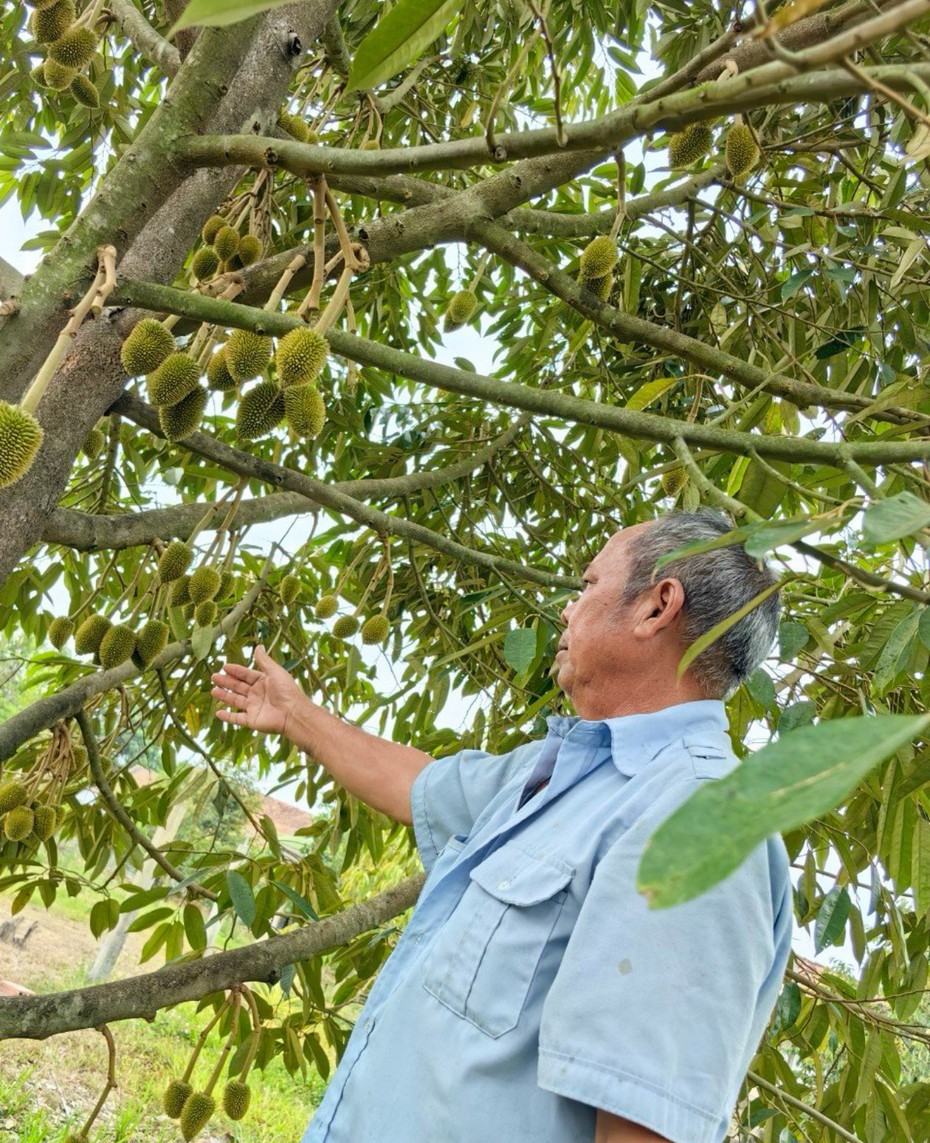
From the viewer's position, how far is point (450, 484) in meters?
2.85

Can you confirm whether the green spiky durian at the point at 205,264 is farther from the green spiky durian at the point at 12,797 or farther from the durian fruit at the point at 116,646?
the green spiky durian at the point at 12,797

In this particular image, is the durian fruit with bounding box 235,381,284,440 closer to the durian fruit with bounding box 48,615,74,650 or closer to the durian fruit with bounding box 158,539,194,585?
the durian fruit with bounding box 158,539,194,585

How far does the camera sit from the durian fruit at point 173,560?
1693 mm

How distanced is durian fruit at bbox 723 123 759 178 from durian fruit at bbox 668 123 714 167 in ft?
0.14

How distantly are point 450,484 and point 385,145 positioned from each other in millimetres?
949

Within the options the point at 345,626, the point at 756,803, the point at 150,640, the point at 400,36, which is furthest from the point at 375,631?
the point at 756,803

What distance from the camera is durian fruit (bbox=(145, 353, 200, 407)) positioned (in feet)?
4.15

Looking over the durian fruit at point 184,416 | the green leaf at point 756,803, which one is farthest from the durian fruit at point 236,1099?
the green leaf at point 756,803

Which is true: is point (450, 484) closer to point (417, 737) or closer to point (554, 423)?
point (554, 423)

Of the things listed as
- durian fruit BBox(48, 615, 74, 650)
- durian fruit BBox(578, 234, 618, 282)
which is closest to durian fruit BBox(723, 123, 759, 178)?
durian fruit BBox(578, 234, 618, 282)

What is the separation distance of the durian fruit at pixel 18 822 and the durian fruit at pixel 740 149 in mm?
1651

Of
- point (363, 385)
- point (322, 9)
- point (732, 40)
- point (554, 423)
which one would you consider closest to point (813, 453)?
point (732, 40)

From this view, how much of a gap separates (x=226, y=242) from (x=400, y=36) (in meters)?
0.92

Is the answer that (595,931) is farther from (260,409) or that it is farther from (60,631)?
(60,631)
